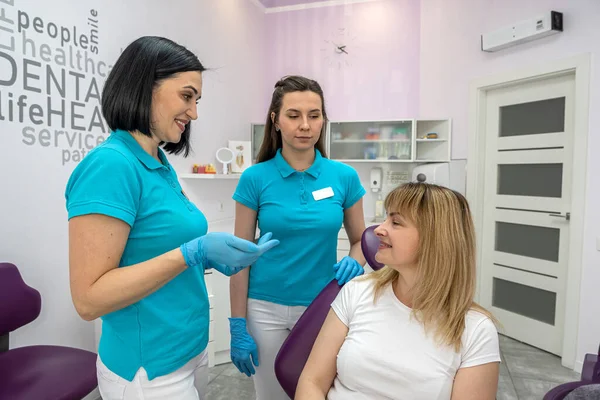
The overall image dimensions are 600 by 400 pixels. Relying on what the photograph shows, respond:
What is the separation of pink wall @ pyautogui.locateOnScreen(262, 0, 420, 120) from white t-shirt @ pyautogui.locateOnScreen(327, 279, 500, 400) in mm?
3436

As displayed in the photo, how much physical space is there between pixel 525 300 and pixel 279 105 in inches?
120

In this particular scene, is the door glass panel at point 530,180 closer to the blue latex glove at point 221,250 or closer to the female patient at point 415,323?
the female patient at point 415,323

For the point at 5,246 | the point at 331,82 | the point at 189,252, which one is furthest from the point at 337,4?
the point at 189,252

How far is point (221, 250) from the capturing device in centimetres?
103

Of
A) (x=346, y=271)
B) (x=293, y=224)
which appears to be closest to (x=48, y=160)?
(x=293, y=224)

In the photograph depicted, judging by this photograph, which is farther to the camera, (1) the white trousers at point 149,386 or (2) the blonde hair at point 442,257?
(2) the blonde hair at point 442,257

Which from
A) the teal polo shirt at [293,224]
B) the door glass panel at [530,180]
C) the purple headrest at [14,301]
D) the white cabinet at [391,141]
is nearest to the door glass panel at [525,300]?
the door glass panel at [530,180]

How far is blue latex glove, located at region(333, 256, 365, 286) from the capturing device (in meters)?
1.31

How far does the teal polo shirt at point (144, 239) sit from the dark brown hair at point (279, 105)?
23.2 inches

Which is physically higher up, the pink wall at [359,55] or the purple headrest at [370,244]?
the pink wall at [359,55]

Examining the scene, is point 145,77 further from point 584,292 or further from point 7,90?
point 584,292

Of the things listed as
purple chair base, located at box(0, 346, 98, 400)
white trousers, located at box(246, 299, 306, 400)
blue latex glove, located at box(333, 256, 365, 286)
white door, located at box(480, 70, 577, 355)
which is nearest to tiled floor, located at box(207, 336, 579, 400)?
white door, located at box(480, 70, 577, 355)

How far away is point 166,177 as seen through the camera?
3.51ft

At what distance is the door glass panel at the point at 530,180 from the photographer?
324 centimetres
